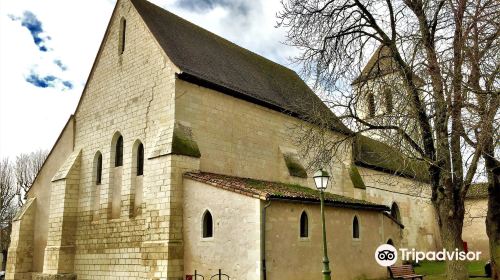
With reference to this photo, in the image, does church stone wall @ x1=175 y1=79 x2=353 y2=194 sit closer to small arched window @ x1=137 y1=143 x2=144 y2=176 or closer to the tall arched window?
small arched window @ x1=137 y1=143 x2=144 y2=176

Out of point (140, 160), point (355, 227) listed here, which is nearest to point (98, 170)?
point (140, 160)

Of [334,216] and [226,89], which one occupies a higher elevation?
[226,89]

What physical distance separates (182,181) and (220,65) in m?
6.65

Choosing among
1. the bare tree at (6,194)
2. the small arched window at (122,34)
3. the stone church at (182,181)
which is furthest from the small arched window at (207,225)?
the bare tree at (6,194)

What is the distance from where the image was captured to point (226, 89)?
59.1 feet

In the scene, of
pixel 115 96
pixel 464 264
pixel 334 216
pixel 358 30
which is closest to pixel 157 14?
pixel 115 96

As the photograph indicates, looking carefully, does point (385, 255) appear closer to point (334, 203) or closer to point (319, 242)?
point (334, 203)

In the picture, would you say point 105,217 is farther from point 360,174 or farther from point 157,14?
point 360,174

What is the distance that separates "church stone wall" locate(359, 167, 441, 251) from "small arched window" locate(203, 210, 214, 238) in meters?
13.9

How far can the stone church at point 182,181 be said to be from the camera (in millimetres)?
14125

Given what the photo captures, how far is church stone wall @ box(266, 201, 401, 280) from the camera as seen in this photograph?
44.9 ft

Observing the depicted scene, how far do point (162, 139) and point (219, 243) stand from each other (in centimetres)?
423

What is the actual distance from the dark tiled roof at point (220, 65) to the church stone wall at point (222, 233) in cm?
358

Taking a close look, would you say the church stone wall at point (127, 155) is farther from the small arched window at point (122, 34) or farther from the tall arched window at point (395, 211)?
the tall arched window at point (395, 211)
